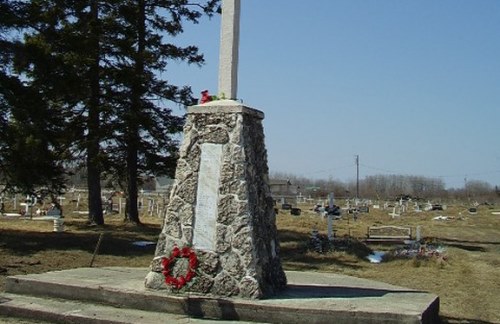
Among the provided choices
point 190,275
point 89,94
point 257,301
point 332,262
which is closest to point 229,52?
point 190,275

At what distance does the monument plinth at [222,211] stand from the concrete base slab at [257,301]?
0.90 feet

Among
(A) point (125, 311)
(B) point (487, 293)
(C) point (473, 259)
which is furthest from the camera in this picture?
(C) point (473, 259)

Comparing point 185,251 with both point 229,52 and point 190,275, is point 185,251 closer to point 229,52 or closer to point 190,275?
point 190,275

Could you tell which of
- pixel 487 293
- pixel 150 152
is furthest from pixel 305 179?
pixel 487 293

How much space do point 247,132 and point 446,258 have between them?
10.2m

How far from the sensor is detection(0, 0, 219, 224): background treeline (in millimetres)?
15383

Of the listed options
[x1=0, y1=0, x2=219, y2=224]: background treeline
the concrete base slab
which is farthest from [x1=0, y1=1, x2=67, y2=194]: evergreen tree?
the concrete base slab

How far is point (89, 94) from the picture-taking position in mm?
20031

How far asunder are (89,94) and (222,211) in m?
13.9

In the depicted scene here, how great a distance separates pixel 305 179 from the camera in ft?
506

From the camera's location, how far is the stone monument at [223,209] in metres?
7.23

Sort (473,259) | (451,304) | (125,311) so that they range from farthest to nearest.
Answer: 1. (473,259)
2. (451,304)
3. (125,311)

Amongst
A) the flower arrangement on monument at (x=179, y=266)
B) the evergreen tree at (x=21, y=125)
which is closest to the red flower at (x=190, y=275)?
the flower arrangement on monument at (x=179, y=266)

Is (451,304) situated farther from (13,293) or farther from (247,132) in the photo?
(13,293)
